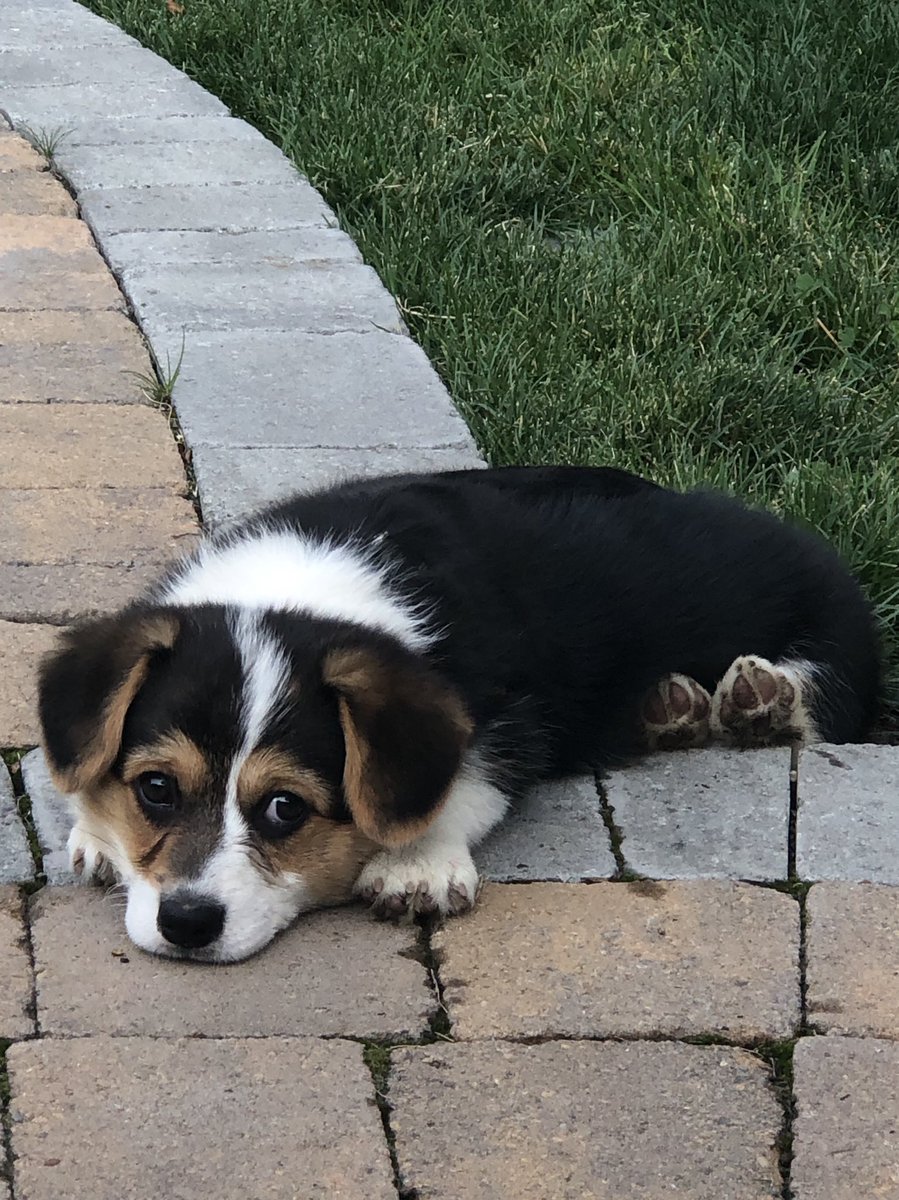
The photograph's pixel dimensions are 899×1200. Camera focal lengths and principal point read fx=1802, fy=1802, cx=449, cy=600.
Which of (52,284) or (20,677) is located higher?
(20,677)

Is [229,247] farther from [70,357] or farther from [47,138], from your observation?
[47,138]

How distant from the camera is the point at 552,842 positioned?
3.09 meters

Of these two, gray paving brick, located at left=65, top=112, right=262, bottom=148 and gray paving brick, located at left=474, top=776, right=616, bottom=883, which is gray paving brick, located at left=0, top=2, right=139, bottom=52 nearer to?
gray paving brick, located at left=65, top=112, right=262, bottom=148

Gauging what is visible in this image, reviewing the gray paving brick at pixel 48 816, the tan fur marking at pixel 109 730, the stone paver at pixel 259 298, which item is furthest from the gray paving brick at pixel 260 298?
the tan fur marking at pixel 109 730

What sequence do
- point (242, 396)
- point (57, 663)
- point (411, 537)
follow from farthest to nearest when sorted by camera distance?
point (242, 396) < point (411, 537) < point (57, 663)

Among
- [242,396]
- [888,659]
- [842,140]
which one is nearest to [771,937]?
[888,659]

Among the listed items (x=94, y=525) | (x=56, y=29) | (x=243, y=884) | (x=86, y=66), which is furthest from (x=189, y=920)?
(x=56, y=29)

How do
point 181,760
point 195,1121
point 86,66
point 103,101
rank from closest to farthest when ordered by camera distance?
point 195,1121, point 181,760, point 103,101, point 86,66

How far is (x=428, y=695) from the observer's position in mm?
2908

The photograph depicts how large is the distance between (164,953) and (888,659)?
201 centimetres

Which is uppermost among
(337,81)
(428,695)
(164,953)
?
(428,695)

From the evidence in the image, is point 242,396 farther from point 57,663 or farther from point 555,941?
point 555,941

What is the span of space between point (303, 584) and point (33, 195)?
338 centimetres

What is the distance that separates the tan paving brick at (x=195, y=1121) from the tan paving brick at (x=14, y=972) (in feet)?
0.20
